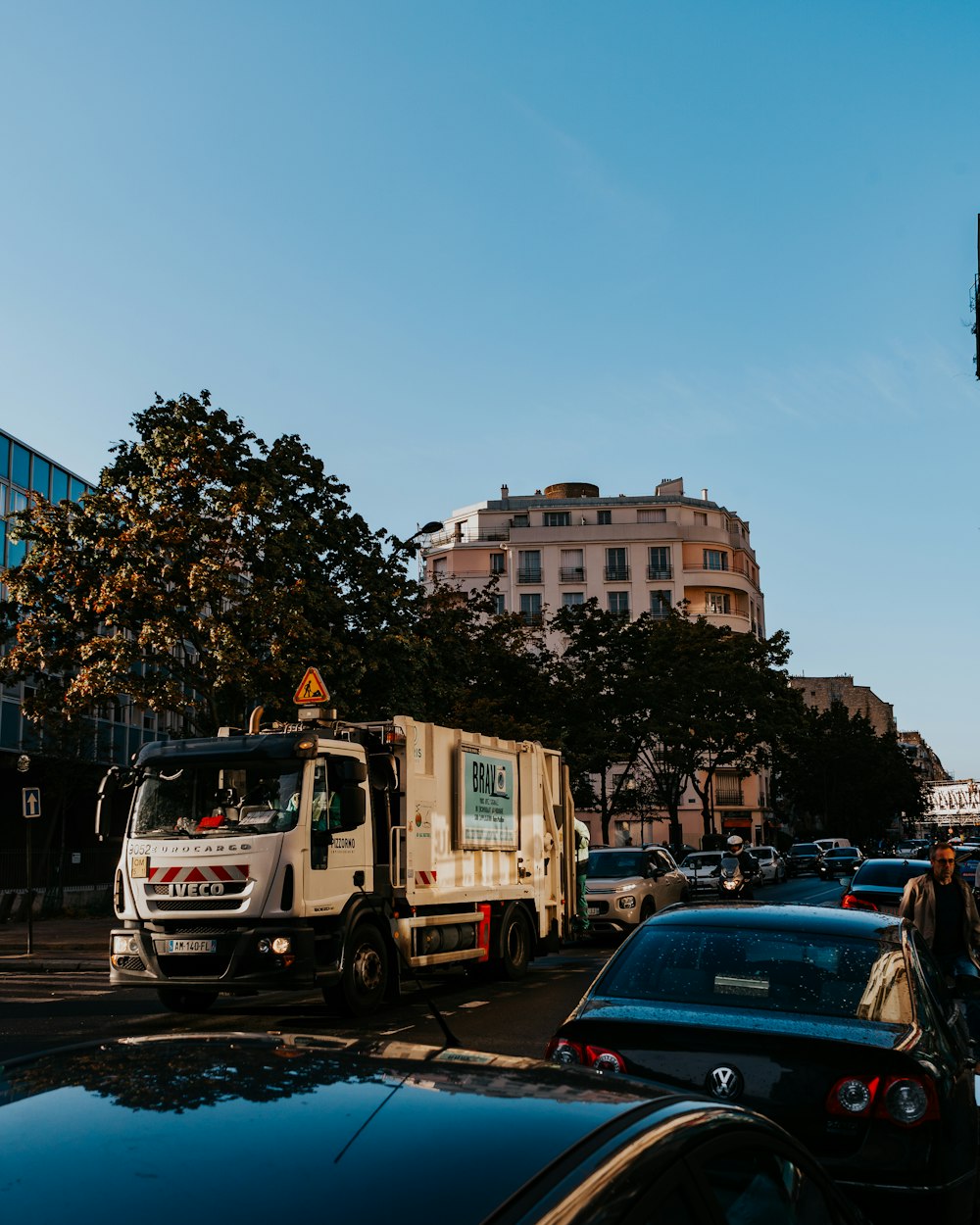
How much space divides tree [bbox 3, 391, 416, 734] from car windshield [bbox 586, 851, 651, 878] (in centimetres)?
554

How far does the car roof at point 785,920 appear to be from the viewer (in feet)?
20.6

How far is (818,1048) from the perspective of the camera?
16.7 ft

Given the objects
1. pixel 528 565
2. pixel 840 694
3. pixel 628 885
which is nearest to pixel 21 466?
pixel 628 885

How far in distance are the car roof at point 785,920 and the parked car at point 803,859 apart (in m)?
54.0

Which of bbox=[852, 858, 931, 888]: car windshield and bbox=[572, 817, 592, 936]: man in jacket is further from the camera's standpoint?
bbox=[572, 817, 592, 936]: man in jacket

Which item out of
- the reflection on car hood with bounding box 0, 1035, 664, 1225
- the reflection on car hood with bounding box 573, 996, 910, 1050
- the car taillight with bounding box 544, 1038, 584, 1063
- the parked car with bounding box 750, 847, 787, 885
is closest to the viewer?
the reflection on car hood with bounding box 0, 1035, 664, 1225

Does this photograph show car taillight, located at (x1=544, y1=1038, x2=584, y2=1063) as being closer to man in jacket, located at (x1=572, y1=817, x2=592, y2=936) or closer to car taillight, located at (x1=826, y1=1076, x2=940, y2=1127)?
car taillight, located at (x1=826, y1=1076, x2=940, y2=1127)

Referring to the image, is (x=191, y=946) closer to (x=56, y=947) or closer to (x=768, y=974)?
(x=768, y=974)

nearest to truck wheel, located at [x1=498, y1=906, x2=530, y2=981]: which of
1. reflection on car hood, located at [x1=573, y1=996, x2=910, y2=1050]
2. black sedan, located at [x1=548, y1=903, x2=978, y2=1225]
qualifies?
black sedan, located at [x1=548, y1=903, x2=978, y2=1225]

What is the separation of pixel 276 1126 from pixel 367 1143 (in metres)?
0.15

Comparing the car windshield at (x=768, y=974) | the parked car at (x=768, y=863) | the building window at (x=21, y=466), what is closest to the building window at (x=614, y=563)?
the parked car at (x=768, y=863)

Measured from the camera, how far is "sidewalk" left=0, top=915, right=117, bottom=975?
67.5 feet

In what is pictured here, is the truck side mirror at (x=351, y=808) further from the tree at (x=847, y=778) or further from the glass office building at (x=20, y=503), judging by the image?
the tree at (x=847, y=778)

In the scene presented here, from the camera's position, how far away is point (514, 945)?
17406 millimetres
